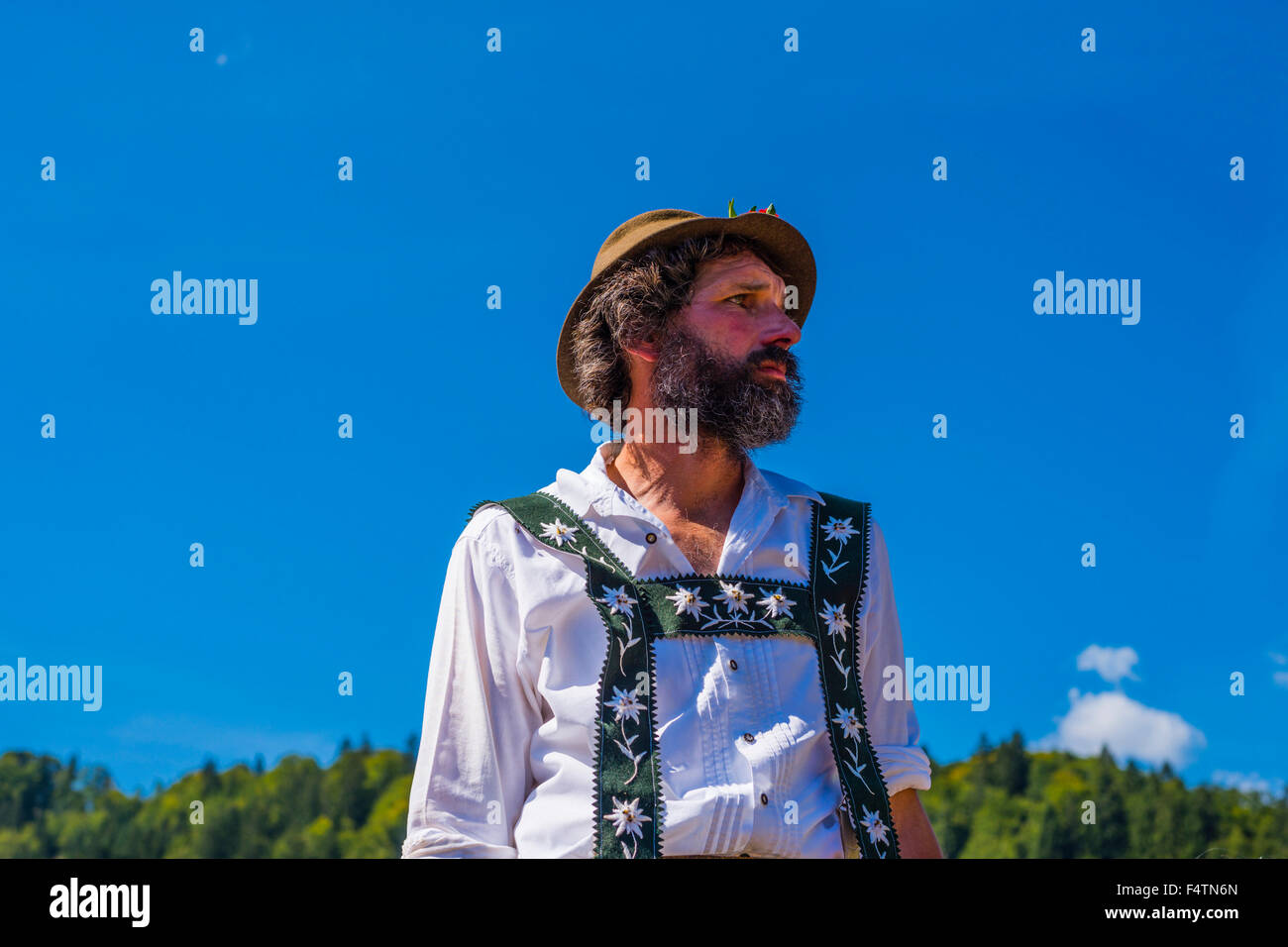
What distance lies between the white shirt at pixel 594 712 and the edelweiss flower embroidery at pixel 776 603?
0.21 ft

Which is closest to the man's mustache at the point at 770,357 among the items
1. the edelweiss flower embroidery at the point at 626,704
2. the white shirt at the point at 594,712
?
the white shirt at the point at 594,712

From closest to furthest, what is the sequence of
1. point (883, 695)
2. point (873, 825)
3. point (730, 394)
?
1. point (873, 825)
2. point (883, 695)
3. point (730, 394)

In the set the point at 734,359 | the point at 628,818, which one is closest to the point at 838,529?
the point at 734,359

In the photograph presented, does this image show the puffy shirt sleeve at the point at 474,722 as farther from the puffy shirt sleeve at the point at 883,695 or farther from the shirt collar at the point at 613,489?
the puffy shirt sleeve at the point at 883,695

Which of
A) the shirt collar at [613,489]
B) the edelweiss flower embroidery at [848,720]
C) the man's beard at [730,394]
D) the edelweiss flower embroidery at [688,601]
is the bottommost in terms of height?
the edelweiss flower embroidery at [848,720]

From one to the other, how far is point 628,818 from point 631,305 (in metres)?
1.67

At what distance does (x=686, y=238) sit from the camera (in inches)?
161

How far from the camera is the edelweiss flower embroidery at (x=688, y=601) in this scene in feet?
11.6

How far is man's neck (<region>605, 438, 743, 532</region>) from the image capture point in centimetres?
387

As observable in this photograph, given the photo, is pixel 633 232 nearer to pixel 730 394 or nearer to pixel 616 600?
pixel 730 394

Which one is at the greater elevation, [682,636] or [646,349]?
[646,349]

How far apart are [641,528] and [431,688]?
2.40 feet

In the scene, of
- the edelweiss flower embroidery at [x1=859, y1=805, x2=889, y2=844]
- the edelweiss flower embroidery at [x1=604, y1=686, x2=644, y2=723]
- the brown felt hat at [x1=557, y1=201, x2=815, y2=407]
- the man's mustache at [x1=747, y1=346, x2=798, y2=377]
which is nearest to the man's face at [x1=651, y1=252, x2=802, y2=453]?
the man's mustache at [x1=747, y1=346, x2=798, y2=377]
